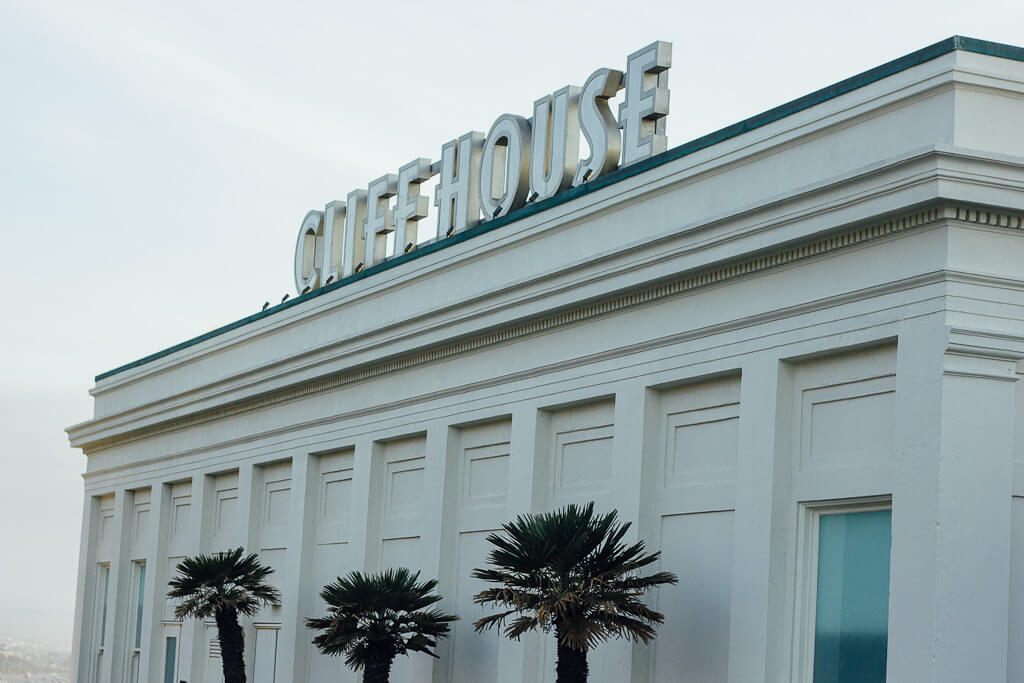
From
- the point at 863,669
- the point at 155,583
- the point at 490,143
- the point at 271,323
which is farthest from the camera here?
the point at 155,583

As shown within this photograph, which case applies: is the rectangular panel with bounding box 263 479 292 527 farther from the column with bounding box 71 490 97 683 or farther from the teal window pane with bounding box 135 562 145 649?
the column with bounding box 71 490 97 683

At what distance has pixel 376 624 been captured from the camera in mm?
23781

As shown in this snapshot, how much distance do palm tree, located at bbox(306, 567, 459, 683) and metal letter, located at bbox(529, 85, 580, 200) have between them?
695 centimetres

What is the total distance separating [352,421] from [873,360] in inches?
561

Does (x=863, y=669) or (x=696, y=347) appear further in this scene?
(x=696, y=347)

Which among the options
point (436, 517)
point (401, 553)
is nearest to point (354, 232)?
point (401, 553)

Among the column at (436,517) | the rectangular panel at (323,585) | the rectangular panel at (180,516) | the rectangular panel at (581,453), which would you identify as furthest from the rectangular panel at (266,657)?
the rectangular panel at (581,453)

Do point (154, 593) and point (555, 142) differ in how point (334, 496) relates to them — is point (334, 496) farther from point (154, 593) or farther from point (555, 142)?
point (154, 593)

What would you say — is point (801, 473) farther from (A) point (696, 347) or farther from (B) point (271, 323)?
(B) point (271, 323)

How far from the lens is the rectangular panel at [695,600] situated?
19562 millimetres

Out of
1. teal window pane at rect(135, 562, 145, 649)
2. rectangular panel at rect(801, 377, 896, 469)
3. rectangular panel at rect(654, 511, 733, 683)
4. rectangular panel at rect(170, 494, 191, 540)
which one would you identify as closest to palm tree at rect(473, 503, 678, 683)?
rectangular panel at rect(654, 511, 733, 683)

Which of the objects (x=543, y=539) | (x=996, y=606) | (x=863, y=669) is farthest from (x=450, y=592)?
(x=996, y=606)

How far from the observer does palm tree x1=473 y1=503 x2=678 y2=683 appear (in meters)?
18.2

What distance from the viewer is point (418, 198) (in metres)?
30.8
